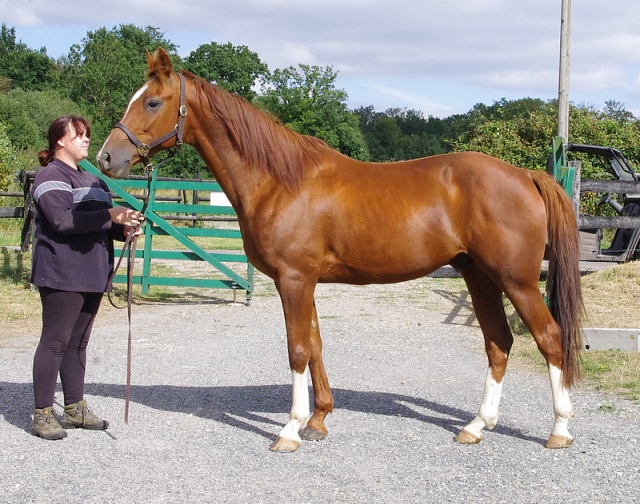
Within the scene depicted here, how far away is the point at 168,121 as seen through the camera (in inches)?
171

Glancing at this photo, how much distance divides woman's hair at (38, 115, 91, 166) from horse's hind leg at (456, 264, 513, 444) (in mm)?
2766

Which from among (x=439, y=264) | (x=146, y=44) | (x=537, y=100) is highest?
(x=146, y=44)

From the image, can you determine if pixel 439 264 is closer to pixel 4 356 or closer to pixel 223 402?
pixel 223 402

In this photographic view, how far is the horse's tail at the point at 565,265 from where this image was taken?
14.6ft

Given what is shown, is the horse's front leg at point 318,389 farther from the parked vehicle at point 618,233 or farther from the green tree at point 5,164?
the green tree at point 5,164

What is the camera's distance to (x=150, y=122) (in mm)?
4289

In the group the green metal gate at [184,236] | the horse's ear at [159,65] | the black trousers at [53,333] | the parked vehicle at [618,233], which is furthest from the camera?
the parked vehicle at [618,233]

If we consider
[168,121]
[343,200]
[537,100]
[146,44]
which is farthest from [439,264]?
[146,44]

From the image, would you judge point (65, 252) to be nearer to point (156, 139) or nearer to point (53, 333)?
point (53, 333)

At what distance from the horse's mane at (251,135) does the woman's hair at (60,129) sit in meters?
0.76

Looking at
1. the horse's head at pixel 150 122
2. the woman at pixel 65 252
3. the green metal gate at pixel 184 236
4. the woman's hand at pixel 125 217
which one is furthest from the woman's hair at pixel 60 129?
the green metal gate at pixel 184 236

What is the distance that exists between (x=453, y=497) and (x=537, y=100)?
51.0 meters

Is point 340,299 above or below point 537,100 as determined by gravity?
below

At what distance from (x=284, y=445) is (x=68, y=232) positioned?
1910 millimetres
